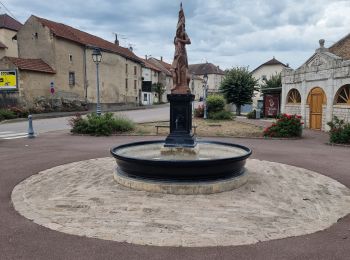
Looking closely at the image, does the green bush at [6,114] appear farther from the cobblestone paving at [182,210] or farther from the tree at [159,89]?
the tree at [159,89]

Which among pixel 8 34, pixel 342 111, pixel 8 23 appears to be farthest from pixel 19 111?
pixel 8 23

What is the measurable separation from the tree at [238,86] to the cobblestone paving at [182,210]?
84.4 feet

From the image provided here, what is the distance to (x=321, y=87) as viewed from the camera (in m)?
18.3

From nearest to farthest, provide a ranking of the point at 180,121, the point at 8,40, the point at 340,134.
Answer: the point at 180,121 < the point at 340,134 < the point at 8,40

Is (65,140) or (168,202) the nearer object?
(168,202)

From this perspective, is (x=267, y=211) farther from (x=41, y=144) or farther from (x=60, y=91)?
(x=60, y=91)

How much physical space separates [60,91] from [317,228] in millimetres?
33276

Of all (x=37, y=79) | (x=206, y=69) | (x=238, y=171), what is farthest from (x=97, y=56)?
(x=206, y=69)

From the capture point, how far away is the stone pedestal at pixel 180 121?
810 cm

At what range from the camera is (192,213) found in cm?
510

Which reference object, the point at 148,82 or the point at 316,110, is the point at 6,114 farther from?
the point at 148,82

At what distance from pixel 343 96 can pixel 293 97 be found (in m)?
5.66

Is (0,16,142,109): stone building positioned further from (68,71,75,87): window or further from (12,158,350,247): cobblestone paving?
(12,158,350,247): cobblestone paving

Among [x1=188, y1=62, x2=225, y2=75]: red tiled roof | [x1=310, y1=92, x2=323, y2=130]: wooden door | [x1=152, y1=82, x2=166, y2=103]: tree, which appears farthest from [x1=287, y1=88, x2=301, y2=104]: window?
[x1=188, y1=62, x2=225, y2=75]: red tiled roof
